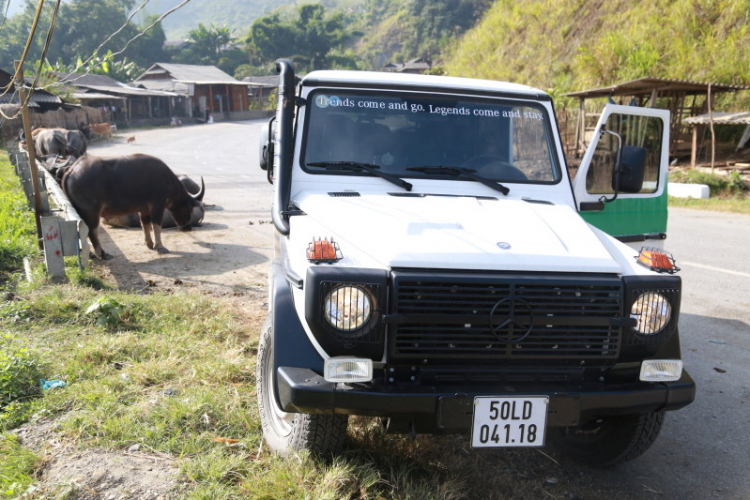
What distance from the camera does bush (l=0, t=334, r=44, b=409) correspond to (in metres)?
3.95

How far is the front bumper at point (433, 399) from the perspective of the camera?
8.87ft

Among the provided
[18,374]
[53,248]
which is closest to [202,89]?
[53,248]

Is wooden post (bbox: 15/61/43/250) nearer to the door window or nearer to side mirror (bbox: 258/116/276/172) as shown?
side mirror (bbox: 258/116/276/172)

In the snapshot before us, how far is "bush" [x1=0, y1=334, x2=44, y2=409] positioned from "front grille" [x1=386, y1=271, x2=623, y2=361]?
262 centimetres

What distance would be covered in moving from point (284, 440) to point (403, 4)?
111 m

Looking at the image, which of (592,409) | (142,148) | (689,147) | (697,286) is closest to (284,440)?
(592,409)

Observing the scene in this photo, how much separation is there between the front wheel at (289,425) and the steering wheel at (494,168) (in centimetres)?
166

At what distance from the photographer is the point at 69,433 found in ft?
11.5

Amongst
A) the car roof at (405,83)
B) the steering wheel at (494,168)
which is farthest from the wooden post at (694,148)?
the steering wheel at (494,168)

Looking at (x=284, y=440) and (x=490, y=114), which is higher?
(x=490, y=114)

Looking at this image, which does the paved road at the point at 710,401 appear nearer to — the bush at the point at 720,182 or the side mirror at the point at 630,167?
the side mirror at the point at 630,167

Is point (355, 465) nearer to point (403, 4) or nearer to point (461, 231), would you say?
point (461, 231)

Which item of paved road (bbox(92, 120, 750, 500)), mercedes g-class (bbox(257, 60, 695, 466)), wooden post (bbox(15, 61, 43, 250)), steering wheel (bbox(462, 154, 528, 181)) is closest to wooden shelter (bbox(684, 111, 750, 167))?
paved road (bbox(92, 120, 750, 500))

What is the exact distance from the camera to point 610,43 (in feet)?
73.0
